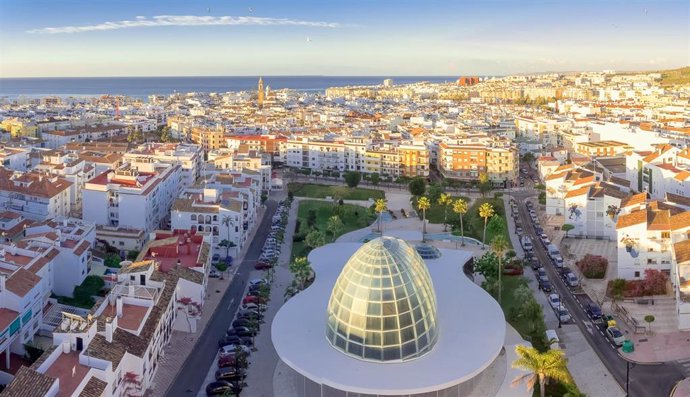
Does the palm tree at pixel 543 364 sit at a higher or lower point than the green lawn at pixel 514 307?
higher

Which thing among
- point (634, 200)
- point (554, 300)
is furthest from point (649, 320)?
point (634, 200)

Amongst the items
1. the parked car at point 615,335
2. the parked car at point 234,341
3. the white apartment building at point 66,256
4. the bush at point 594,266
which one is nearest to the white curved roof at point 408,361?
the parked car at point 234,341

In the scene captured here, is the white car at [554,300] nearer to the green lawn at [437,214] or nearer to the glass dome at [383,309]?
the glass dome at [383,309]

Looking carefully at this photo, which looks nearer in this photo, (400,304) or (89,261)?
(400,304)

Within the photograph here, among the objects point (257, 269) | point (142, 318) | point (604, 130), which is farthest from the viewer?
point (604, 130)

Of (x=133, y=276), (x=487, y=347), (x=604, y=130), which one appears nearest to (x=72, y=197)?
(x=133, y=276)

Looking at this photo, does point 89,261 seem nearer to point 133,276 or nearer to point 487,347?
point 133,276

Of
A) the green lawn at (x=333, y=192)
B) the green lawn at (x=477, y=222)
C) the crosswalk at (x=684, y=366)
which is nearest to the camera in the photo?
the crosswalk at (x=684, y=366)
